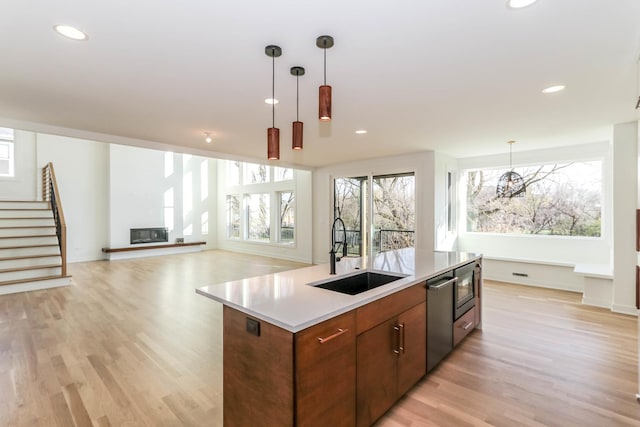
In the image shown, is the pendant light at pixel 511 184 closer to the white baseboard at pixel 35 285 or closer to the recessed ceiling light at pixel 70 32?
the recessed ceiling light at pixel 70 32

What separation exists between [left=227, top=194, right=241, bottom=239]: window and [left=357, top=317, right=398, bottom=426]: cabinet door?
29.5ft

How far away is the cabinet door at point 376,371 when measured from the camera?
1.79 meters

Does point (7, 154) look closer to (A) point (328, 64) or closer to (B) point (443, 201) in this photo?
(A) point (328, 64)

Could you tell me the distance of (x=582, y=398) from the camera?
226 cm

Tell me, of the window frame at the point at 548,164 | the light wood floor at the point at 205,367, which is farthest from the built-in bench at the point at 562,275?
the window frame at the point at 548,164

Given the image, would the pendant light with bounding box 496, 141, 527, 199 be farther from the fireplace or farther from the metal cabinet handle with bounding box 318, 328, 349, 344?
the fireplace

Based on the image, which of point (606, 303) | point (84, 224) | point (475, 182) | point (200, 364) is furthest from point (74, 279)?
point (606, 303)

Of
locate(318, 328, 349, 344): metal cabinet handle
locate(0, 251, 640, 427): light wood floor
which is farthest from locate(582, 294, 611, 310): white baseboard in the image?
locate(318, 328, 349, 344): metal cabinet handle

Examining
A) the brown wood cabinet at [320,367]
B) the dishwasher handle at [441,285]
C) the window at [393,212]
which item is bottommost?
the brown wood cabinet at [320,367]

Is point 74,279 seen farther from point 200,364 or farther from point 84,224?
point 200,364

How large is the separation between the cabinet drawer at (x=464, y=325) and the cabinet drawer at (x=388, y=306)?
85 centimetres

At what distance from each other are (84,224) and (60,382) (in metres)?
7.45

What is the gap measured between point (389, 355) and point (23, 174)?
9.66 meters

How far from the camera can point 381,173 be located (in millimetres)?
6711
